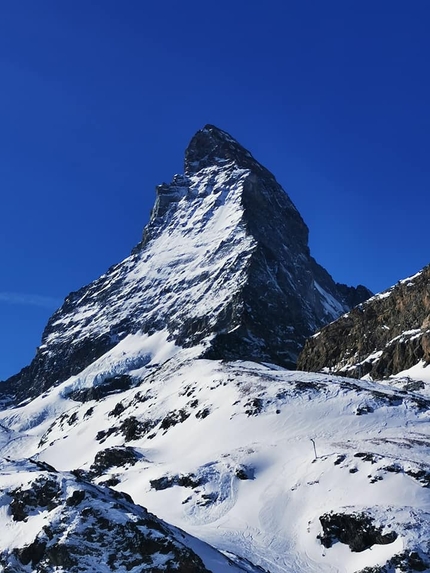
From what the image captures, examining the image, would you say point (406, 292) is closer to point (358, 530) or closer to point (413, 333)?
point (413, 333)

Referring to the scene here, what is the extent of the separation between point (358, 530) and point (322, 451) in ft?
44.9

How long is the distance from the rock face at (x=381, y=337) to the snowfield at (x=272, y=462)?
1773 cm

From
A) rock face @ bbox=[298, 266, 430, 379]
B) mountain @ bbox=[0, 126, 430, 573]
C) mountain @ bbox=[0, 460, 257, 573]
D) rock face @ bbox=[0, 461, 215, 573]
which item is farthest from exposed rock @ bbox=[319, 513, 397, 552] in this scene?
rock face @ bbox=[298, 266, 430, 379]

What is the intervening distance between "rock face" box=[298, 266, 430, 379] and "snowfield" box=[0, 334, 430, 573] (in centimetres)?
1773

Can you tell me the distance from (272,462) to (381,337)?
57.5 m

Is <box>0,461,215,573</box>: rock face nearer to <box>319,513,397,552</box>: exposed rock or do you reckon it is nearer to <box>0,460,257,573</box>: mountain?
<box>0,460,257,573</box>: mountain

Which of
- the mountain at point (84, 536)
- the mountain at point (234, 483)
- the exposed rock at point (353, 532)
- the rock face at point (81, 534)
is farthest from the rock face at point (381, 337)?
the rock face at point (81, 534)

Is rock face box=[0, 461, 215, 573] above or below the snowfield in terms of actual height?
below

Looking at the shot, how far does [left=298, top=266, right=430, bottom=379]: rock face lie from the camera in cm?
9688

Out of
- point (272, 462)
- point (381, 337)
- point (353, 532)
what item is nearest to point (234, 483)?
point (272, 462)

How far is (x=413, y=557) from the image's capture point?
117 ft

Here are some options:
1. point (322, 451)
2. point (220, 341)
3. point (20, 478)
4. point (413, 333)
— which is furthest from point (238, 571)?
point (220, 341)

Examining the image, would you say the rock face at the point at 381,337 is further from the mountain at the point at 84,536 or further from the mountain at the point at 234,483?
the mountain at the point at 84,536

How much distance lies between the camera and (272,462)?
2165 inches
